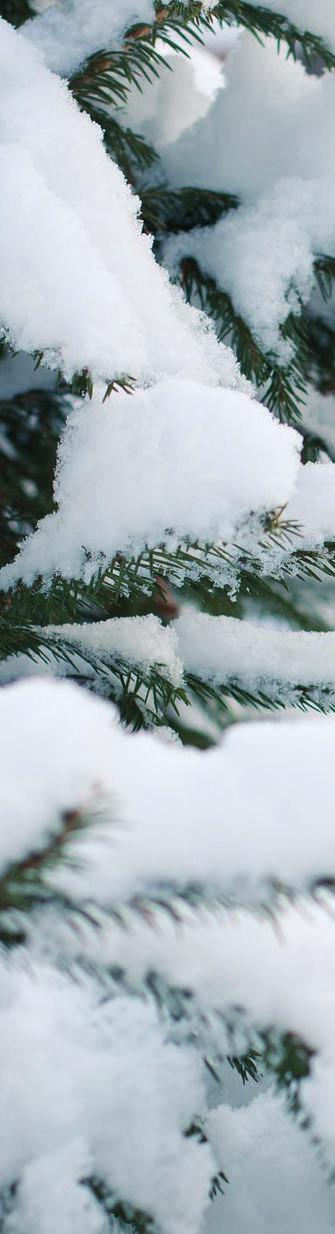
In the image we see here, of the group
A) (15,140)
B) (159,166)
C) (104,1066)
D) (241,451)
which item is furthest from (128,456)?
(159,166)

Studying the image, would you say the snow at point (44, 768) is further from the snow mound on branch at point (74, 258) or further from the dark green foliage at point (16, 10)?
the dark green foliage at point (16, 10)

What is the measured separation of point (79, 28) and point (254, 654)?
0.80 m

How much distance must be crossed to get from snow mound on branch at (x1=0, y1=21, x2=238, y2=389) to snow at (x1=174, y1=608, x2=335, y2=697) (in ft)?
0.97

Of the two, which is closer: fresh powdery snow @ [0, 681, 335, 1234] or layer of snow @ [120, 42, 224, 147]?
fresh powdery snow @ [0, 681, 335, 1234]

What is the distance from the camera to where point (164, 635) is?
106cm

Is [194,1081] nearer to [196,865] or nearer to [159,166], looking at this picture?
[196,865]

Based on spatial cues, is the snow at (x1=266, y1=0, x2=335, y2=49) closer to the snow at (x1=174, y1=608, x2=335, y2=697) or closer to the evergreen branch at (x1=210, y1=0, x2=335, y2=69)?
the evergreen branch at (x1=210, y1=0, x2=335, y2=69)

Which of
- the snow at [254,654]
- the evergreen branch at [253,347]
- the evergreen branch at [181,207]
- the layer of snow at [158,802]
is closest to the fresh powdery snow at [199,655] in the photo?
the snow at [254,654]

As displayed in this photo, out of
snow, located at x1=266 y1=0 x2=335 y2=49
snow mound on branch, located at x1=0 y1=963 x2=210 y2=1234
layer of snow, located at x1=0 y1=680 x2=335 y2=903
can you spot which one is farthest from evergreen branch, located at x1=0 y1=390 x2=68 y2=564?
layer of snow, located at x1=0 y1=680 x2=335 y2=903

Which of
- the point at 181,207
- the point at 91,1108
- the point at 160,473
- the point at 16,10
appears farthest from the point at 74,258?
the point at 16,10

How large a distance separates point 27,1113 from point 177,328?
79cm

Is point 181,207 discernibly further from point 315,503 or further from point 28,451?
point 315,503

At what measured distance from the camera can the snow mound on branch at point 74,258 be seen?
0.85 m

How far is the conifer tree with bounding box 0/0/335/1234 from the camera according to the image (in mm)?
482
